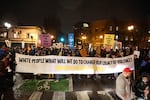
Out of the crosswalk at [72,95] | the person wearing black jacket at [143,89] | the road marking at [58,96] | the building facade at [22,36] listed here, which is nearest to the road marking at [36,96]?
the crosswalk at [72,95]

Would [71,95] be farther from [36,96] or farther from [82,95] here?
[36,96]

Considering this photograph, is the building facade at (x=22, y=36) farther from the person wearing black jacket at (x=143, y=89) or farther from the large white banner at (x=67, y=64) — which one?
the person wearing black jacket at (x=143, y=89)

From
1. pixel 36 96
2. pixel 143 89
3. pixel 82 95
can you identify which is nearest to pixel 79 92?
pixel 82 95

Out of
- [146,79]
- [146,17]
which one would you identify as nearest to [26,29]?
[146,17]

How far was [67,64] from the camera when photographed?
14.6 meters

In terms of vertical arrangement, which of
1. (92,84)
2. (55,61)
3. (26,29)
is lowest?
(92,84)

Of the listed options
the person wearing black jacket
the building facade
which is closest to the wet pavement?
the person wearing black jacket

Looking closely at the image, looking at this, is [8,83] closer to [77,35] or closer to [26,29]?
[26,29]

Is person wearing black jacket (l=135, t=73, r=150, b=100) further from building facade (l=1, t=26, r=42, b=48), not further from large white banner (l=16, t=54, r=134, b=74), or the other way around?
building facade (l=1, t=26, r=42, b=48)

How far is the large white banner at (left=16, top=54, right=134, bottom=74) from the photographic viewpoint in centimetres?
1384

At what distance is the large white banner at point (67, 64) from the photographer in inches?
545

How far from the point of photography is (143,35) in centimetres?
9162

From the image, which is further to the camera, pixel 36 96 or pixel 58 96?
pixel 58 96

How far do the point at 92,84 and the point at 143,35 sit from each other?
3071 inches
